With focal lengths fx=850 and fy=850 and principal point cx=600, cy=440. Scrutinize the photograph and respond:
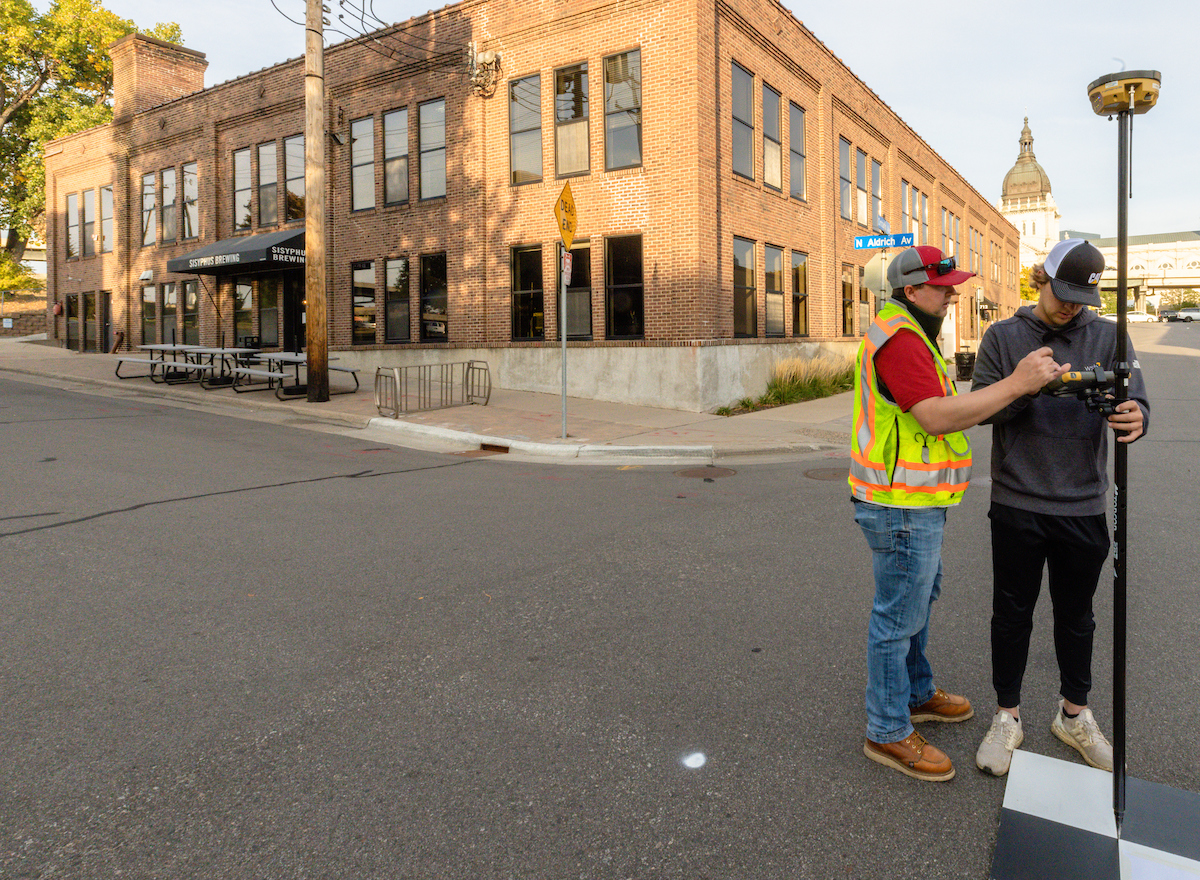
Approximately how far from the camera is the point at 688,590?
5309 millimetres

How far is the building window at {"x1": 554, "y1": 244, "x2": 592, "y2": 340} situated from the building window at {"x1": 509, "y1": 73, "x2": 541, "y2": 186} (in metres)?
2.13

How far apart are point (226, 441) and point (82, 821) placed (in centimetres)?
965

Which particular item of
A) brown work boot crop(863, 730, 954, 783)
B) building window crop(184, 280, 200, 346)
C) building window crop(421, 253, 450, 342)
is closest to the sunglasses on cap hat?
brown work boot crop(863, 730, 954, 783)

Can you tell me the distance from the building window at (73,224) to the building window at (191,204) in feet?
25.2

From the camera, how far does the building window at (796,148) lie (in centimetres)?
2102

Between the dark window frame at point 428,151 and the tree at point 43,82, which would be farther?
the tree at point 43,82

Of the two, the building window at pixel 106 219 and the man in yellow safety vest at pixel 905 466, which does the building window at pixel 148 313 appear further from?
the man in yellow safety vest at pixel 905 466

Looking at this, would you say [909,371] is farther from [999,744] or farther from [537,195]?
[537,195]

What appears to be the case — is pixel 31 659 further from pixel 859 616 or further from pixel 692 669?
pixel 859 616

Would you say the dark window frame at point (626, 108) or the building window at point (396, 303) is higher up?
the dark window frame at point (626, 108)

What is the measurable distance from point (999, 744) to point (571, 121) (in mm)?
17084

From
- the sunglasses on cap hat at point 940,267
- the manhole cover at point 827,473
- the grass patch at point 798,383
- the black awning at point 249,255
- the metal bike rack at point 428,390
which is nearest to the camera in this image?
the sunglasses on cap hat at point 940,267

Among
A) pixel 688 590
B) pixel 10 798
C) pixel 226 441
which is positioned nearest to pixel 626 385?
pixel 226 441

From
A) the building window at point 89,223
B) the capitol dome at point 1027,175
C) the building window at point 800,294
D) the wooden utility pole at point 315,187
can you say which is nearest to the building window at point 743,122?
the building window at point 800,294
